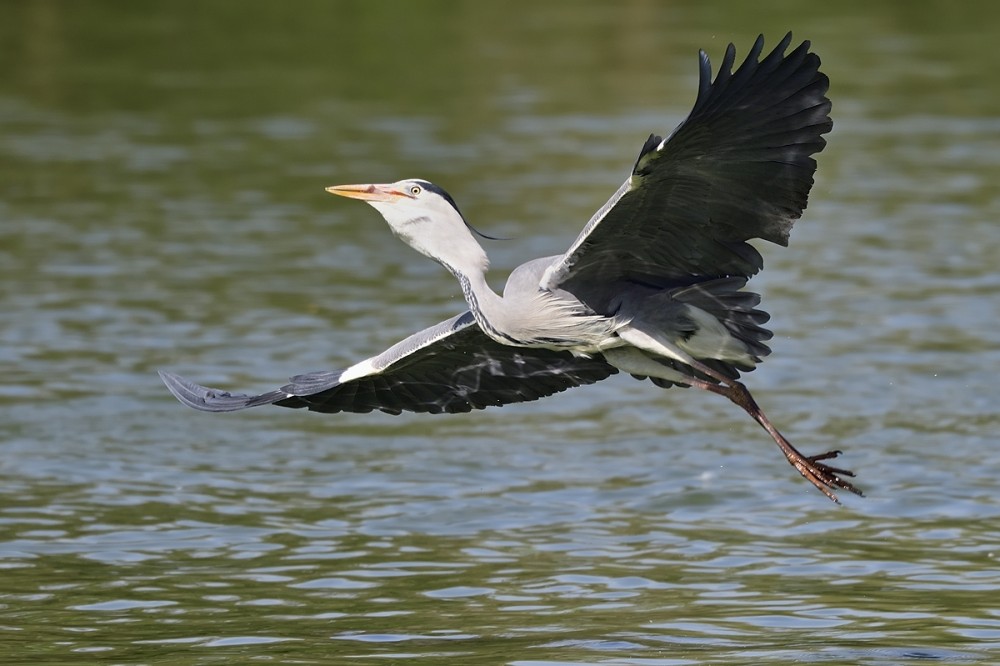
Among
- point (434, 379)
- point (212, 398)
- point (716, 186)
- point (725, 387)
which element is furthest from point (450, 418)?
point (716, 186)

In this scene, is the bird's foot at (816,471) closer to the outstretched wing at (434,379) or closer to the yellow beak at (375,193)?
the outstretched wing at (434,379)

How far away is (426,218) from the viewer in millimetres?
8383

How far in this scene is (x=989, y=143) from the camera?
69.2ft

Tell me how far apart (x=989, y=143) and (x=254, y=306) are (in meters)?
9.39

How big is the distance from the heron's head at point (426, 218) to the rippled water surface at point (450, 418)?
1.73m

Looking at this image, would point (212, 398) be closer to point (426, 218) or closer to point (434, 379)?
point (434, 379)

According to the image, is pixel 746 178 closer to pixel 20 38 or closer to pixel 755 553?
pixel 755 553

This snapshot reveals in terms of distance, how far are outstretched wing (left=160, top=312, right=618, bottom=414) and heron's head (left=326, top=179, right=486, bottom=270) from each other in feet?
1.40

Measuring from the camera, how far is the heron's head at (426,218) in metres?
8.36

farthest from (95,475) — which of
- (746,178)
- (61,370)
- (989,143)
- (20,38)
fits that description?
(20,38)

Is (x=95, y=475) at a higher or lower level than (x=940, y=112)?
lower

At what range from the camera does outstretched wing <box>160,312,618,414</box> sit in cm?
888

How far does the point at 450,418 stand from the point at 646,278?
177 inches

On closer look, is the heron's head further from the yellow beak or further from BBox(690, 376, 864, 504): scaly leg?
BBox(690, 376, 864, 504): scaly leg
